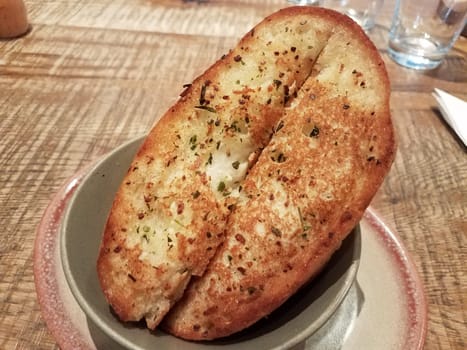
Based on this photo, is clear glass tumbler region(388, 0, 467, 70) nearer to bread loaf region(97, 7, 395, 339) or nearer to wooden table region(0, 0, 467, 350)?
wooden table region(0, 0, 467, 350)

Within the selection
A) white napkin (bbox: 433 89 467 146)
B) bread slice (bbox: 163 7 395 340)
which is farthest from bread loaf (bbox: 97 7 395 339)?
white napkin (bbox: 433 89 467 146)

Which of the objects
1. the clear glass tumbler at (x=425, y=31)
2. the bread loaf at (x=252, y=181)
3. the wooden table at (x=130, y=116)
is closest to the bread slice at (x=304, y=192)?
the bread loaf at (x=252, y=181)

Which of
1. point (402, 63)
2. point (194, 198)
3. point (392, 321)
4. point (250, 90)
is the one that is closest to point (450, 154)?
point (402, 63)

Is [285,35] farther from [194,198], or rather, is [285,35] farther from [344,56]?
[194,198]

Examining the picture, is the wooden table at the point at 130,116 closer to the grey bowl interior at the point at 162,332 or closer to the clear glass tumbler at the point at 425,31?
the clear glass tumbler at the point at 425,31

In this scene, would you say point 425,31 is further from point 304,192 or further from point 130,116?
point 304,192

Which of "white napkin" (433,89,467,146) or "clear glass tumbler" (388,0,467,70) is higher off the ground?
"clear glass tumbler" (388,0,467,70)
